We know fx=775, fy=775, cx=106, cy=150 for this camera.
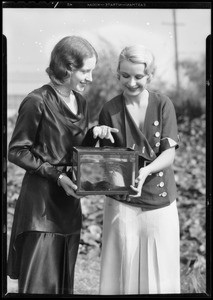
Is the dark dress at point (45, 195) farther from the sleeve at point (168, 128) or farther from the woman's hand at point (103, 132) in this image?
the sleeve at point (168, 128)

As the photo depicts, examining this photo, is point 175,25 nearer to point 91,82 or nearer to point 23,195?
point 91,82

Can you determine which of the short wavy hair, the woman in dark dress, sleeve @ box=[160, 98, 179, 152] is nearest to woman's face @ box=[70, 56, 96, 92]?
the woman in dark dress

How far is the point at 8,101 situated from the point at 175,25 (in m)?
0.86

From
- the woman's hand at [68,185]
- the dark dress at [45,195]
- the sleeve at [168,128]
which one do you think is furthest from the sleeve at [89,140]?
the sleeve at [168,128]

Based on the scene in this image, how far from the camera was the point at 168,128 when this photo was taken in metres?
3.65

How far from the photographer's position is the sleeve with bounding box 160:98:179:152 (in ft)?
12.0

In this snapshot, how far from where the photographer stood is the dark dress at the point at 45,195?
3574 millimetres

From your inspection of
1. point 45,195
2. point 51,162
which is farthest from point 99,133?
point 45,195

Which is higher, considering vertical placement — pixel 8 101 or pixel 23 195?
pixel 8 101

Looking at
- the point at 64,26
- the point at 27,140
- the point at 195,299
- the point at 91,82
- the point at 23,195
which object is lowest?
the point at 195,299

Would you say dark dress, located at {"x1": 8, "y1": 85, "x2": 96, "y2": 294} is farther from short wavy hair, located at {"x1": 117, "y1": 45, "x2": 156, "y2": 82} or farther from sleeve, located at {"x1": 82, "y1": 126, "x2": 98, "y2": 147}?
short wavy hair, located at {"x1": 117, "y1": 45, "x2": 156, "y2": 82}

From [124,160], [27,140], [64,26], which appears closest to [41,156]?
[27,140]

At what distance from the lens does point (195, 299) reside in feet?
12.2

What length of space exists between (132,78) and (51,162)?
0.55m
